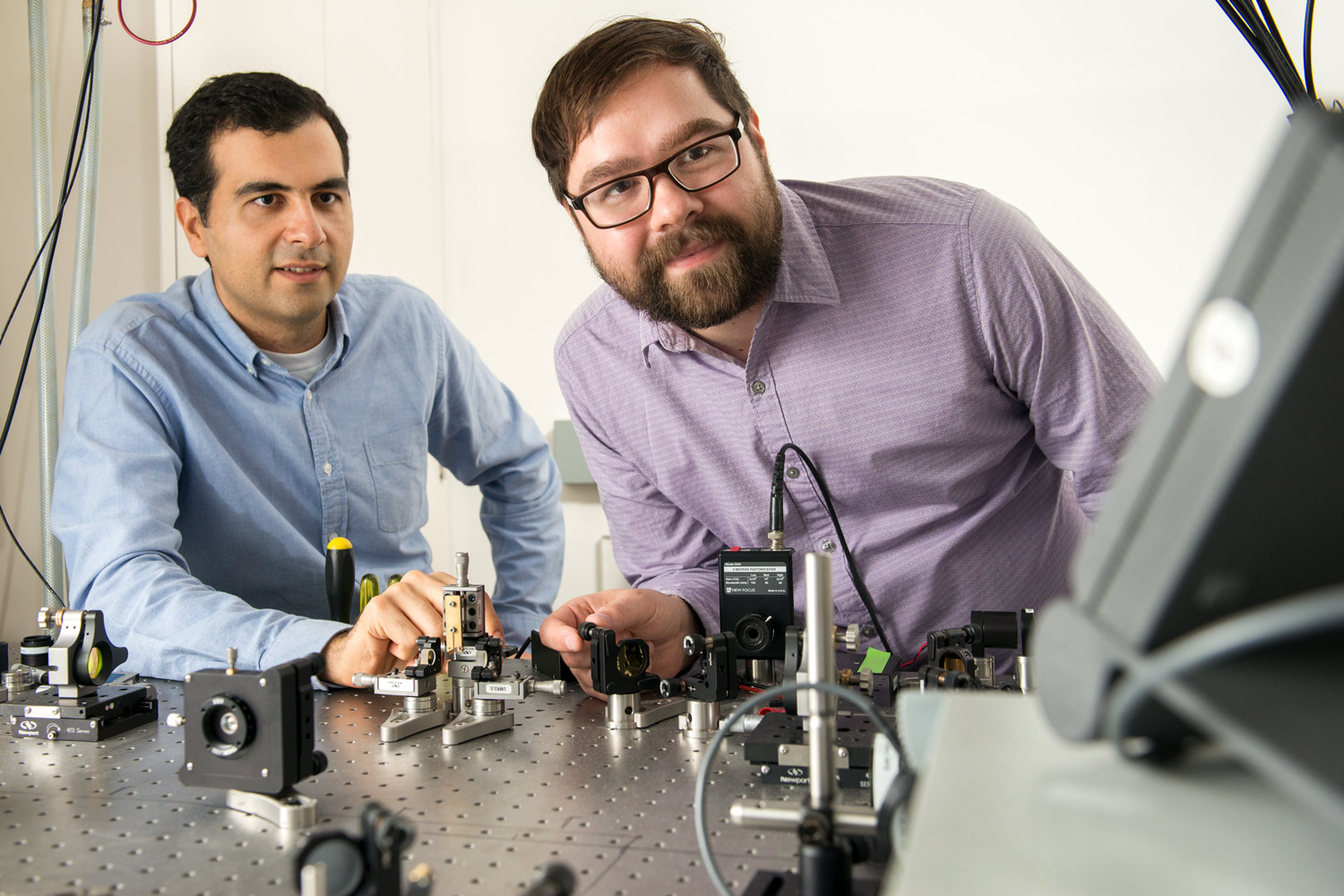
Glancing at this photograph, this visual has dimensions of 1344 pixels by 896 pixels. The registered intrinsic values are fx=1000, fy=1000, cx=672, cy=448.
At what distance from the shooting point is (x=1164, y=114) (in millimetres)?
3021

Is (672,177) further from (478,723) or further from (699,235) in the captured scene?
(478,723)

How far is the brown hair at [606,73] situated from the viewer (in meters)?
1.55

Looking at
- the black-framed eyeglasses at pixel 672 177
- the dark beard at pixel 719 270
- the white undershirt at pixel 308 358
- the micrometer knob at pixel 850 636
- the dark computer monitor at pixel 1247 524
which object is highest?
the black-framed eyeglasses at pixel 672 177

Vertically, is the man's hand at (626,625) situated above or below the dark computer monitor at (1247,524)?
below

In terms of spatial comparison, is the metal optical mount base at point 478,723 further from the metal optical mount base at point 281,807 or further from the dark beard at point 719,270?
the dark beard at point 719,270

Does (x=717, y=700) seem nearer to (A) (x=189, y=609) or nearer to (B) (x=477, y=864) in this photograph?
(B) (x=477, y=864)

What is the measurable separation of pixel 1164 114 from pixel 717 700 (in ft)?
8.77

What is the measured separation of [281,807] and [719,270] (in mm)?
1004

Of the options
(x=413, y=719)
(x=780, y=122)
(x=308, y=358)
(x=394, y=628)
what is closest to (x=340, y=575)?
(x=394, y=628)

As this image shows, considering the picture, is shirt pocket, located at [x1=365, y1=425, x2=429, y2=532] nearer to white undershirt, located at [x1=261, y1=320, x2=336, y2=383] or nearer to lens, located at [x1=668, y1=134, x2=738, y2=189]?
white undershirt, located at [x1=261, y1=320, x2=336, y2=383]

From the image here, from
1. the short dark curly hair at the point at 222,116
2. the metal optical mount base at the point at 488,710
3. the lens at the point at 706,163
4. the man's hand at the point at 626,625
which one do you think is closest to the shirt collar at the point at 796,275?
the lens at the point at 706,163

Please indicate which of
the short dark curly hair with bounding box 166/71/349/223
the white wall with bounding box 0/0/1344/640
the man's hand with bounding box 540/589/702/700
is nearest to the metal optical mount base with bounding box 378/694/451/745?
the man's hand with bounding box 540/589/702/700

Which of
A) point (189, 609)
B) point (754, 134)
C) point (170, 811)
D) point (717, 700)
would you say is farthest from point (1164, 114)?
point (170, 811)

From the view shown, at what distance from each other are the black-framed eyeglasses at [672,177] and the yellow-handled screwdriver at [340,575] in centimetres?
67
